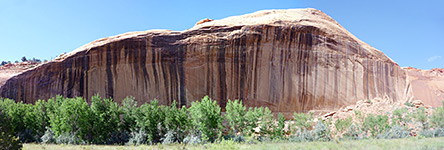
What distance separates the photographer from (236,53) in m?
24.6

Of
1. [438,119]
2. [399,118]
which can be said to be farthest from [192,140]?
[438,119]

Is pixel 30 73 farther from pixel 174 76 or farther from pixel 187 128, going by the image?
pixel 187 128

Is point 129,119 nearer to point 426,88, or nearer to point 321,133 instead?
point 321,133

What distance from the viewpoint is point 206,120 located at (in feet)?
60.7

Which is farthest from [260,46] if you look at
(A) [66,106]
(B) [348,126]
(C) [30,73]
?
(C) [30,73]

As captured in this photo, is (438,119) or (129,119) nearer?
(129,119)

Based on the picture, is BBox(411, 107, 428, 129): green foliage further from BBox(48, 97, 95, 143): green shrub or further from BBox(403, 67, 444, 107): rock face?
BBox(48, 97, 95, 143): green shrub

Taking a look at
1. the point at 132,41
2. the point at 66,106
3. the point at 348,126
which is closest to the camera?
the point at 66,106

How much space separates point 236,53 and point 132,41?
8.59 meters

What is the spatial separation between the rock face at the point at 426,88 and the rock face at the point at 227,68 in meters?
4.47

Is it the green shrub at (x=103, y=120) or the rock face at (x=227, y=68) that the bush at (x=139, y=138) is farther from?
the rock face at (x=227, y=68)

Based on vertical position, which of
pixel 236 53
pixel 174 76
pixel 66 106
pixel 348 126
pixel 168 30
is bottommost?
pixel 348 126

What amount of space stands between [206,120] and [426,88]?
2476 centimetres

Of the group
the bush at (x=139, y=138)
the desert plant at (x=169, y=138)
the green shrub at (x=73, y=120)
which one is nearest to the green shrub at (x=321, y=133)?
the desert plant at (x=169, y=138)
